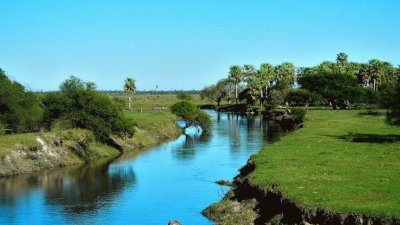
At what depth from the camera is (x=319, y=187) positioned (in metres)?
35.0

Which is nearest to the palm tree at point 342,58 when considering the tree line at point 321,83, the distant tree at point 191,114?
the tree line at point 321,83

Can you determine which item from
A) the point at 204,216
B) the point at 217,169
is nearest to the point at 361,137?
the point at 217,169

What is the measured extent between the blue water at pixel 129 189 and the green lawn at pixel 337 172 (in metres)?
6.42

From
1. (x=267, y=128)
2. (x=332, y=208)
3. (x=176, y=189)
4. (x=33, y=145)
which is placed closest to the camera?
(x=332, y=208)

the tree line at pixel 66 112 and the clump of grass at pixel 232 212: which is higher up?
the tree line at pixel 66 112

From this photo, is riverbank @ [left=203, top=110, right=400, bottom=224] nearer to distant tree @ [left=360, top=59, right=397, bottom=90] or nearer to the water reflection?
the water reflection

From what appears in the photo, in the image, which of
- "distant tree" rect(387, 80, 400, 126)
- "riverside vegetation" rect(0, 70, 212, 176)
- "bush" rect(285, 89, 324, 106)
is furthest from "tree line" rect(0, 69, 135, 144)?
"bush" rect(285, 89, 324, 106)

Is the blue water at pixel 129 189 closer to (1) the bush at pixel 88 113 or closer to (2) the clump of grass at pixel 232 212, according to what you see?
(2) the clump of grass at pixel 232 212

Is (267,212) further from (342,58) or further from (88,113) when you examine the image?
(342,58)

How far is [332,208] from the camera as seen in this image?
95.7 feet

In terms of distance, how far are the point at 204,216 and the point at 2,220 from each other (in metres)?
16.0

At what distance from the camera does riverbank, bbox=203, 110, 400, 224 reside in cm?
2892

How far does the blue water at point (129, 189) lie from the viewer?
134ft

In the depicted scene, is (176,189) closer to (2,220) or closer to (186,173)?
(186,173)
